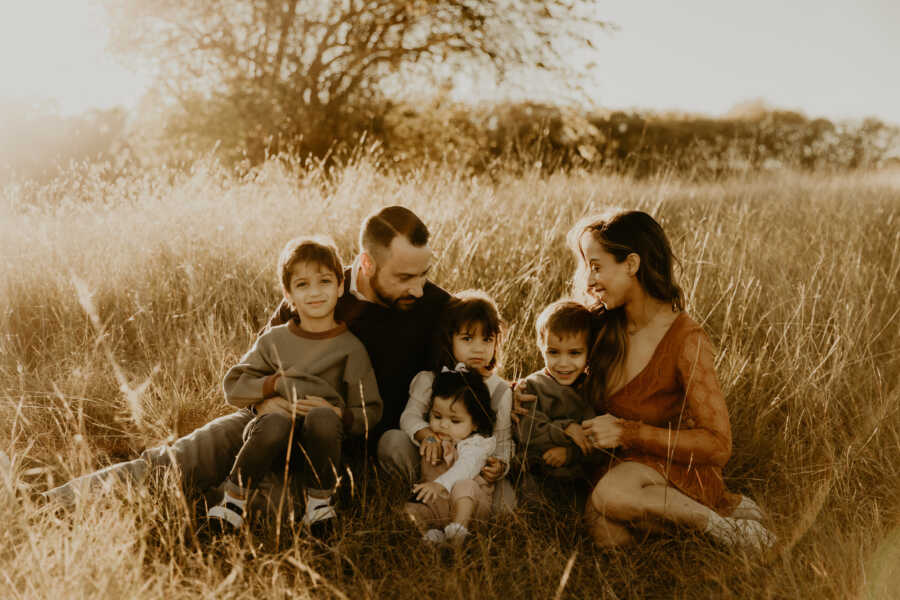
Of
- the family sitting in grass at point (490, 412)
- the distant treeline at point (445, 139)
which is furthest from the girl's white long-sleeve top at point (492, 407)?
the distant treeline at point (445, 139)

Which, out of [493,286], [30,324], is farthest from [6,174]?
[493,286]

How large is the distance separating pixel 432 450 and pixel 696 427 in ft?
3.47

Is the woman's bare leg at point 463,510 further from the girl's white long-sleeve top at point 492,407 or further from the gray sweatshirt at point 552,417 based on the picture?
the gray sweatshirt at point 552,417

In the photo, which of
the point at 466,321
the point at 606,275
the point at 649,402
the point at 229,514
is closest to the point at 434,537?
the point at 229,514

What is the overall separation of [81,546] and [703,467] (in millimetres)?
2290

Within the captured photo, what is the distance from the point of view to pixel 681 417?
304cm

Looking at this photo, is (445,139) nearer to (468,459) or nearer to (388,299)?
(388,299)

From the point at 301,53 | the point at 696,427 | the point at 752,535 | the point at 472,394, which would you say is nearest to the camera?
the point at 752,535

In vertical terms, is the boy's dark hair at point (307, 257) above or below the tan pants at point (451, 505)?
above

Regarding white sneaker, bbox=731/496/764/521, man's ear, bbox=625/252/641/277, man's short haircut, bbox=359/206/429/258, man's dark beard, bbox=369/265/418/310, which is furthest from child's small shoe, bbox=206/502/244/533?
white sneaker, bbox=731/496/764/521

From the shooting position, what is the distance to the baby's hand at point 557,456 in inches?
125

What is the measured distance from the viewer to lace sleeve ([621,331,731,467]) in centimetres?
293

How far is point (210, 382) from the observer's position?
169 inches

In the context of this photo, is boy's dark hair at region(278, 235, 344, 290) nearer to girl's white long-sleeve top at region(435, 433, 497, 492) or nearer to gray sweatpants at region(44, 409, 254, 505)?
gray sweatpants at region(44, 409, 254, 505)
